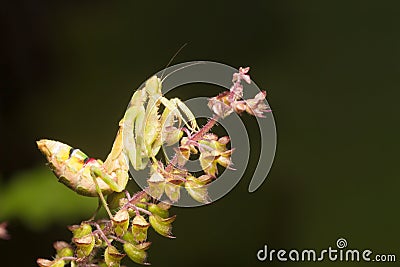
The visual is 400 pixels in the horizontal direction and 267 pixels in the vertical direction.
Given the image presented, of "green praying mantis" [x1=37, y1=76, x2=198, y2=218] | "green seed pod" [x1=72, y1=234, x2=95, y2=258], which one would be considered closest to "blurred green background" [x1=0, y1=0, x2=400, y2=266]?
"green praying mantis" [x1=37, y1=76, x2=198, y2=218]

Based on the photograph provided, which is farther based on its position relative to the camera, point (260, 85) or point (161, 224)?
Answer: point (260, 85)

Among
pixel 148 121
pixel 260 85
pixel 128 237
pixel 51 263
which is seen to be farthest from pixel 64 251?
pixel 260 85

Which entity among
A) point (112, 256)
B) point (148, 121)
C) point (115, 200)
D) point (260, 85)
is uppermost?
point (260, 85)

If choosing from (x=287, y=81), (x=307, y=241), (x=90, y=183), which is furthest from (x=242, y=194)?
(x=90, y=183)

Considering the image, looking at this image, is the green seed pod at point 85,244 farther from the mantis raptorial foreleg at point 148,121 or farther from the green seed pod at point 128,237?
the mantis raptorial foreleg at point 148,121

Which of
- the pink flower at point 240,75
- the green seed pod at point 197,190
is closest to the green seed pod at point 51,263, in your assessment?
the green seed pod at point 197,190

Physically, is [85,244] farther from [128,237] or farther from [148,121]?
[148,121]

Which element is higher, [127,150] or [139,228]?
[127,150]

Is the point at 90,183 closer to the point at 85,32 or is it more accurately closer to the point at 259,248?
the point at 259,248

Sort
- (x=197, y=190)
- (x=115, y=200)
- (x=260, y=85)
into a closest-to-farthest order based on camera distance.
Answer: (x=197, y=190)
(x=115, y=200)
(x=260, y=85)
